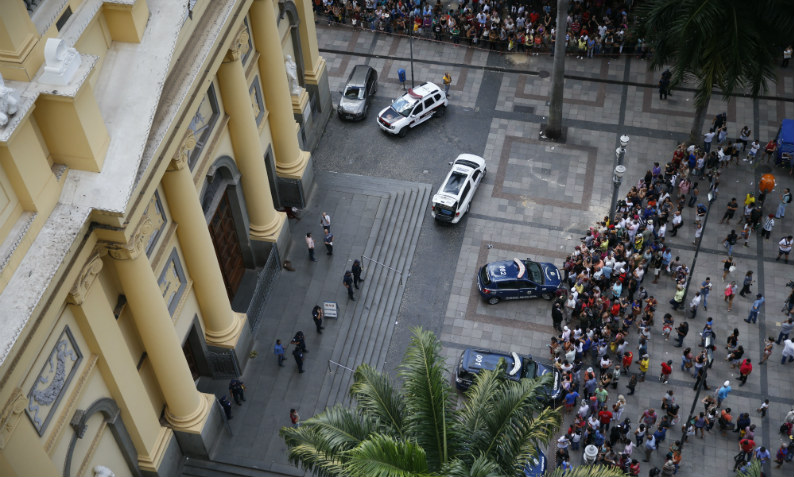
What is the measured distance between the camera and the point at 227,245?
3164 centimetres

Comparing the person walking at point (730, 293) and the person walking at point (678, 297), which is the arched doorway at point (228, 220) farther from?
the person walking at point (730, 293)

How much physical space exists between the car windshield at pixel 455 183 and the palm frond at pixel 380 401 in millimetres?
17712

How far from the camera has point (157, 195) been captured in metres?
24.0

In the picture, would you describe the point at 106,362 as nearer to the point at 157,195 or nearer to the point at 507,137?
the point at 157,195

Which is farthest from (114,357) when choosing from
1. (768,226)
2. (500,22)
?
(500,22)

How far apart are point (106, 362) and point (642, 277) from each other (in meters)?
21.2

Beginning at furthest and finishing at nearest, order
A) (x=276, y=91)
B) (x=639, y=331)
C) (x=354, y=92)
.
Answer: (x=354, y=92) → (x=639, y=331) → (x=276, y=91)

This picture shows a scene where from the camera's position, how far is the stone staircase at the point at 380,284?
1243 inches

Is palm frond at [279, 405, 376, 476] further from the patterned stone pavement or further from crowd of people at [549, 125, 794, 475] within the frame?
the patterned stone pavement

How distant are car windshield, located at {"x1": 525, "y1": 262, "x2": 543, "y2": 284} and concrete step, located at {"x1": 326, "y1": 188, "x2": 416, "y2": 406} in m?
5.54

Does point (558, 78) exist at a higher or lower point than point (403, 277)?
higher

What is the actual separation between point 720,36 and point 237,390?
74.4 ft

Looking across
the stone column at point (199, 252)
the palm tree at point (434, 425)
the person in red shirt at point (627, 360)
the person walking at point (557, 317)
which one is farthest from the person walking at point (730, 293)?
the stone column at point (199, 252)

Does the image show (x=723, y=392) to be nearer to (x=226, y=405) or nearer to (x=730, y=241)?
(x=730, y=241)
